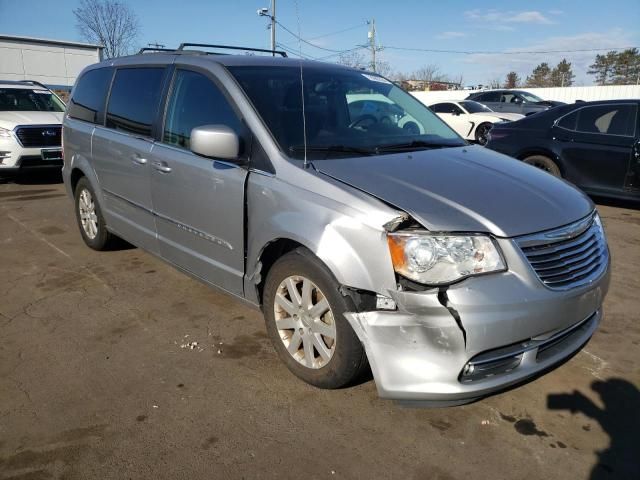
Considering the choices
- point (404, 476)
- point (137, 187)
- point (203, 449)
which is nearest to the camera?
point (404, 476)

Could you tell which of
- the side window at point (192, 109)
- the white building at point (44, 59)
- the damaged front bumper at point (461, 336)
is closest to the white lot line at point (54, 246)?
the side window at point (192, 109)

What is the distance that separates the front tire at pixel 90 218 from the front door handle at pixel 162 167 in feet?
4.81

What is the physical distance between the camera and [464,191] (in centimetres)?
260

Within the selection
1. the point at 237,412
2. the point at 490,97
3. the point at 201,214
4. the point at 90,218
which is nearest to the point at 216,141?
the point at 201,214

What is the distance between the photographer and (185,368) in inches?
121

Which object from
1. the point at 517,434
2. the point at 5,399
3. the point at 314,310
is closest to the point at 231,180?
the point at 314,310

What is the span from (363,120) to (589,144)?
15.9 feet

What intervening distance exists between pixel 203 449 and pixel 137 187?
231cm

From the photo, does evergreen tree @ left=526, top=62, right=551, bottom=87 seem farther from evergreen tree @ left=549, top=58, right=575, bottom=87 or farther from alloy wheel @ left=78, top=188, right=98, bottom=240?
alloy wheel @ left=78, top=188, right=98, bottom=240

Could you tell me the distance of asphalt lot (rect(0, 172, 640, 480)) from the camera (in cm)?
229

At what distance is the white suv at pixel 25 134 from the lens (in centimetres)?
869

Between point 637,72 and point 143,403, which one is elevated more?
point 637,72

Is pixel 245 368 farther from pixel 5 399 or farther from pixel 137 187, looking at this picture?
pixel 137 187

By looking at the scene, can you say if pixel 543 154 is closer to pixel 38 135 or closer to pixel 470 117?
pixel 470 117
